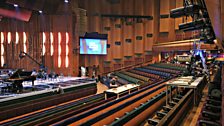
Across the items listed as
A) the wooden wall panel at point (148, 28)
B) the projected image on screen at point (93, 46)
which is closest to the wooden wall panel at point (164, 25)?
the wooden wall panel at point (148, 28)

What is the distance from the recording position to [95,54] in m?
13.8

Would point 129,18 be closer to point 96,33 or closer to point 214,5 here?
point 96,33

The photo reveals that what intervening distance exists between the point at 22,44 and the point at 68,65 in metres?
3.14

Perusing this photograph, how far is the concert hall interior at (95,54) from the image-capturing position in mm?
5952

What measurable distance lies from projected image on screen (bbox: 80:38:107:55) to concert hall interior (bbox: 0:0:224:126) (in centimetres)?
7

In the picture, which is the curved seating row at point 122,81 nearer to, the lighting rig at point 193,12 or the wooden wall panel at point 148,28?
the wooden wall panel at point 148,28

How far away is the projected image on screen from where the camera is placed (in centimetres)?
1313

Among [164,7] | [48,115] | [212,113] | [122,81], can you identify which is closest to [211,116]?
[212,113]

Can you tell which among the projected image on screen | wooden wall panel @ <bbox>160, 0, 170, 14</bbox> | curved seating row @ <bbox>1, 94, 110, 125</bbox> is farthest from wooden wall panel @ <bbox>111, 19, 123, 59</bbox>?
curved seating row @ <bbox>1, 94, 110, 125</bbox>

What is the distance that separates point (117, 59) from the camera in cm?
1467

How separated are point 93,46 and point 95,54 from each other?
644 mm

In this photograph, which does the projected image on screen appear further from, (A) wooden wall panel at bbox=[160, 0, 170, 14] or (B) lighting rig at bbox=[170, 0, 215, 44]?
(B) lighting rig at bbox=[170, 0, 215, 44]

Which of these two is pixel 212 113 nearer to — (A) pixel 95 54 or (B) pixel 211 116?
(B) pixel 211 116

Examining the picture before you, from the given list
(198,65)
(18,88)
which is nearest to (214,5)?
(18,88)
